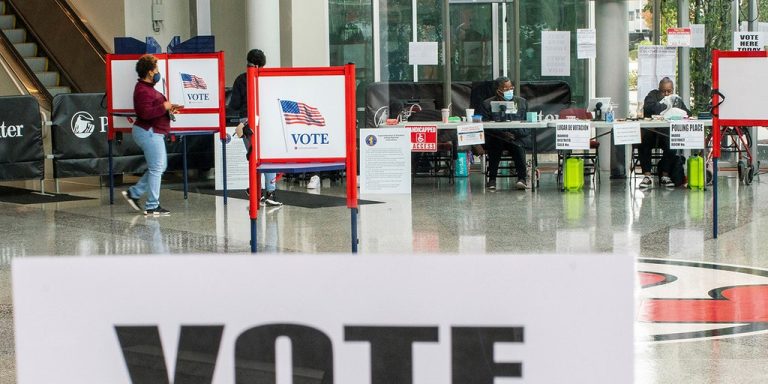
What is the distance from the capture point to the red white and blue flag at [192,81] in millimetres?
13547

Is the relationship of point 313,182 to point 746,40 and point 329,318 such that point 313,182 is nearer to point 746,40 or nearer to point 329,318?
point 746,40

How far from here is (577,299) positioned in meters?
1.60

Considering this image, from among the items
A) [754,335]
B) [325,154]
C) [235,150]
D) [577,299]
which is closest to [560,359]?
[577,299]

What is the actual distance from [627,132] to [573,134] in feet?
2.23

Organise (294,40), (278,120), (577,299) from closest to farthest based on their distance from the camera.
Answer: (577,299)
(278,120)
(294,40)

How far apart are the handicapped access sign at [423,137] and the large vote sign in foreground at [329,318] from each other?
1345cm

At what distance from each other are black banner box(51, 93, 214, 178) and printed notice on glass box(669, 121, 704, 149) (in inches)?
258

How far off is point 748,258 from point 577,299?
26.5 feet

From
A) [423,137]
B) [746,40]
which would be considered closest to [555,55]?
[746,40]

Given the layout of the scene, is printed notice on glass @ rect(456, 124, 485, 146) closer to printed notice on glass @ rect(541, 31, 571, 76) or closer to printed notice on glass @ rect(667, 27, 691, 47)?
printed notice on glass @ rect(667, 27, 691, 47)

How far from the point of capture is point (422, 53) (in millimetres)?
17797

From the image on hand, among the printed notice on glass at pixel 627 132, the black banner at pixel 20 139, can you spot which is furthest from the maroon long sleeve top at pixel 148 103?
the printed notice on glass at pixel 627 132

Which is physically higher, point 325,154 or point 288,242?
point 325,154

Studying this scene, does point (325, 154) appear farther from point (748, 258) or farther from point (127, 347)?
point (127, 347)
